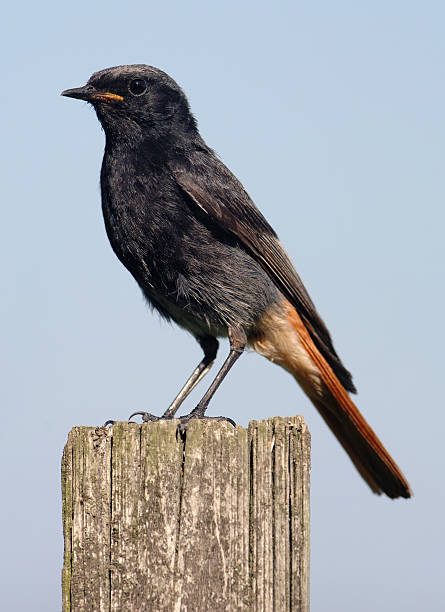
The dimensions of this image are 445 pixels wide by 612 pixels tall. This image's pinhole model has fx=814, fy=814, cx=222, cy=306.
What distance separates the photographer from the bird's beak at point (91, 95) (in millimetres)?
5469

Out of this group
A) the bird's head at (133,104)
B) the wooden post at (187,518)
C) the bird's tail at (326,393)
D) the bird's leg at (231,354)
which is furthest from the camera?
the bird's head at (133,104)

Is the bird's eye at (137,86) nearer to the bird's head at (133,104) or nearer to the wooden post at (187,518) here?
the bird's head at (133,104)

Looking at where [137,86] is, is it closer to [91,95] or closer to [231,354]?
[91,95]

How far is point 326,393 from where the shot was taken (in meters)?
5.64

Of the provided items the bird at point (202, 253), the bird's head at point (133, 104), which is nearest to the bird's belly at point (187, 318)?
the bird at point (202, 253)

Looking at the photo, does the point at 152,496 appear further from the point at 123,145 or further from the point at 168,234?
the point at 123,145

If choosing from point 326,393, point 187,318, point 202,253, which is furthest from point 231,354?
point 326,393

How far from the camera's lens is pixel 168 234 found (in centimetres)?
501

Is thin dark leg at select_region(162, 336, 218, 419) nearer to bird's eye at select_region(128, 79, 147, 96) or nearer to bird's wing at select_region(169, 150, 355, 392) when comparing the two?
bird's wing at select_region(169, 150, 355, 392)

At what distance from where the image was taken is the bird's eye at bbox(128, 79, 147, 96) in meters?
5.54

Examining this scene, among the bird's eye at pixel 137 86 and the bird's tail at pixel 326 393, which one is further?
the bird's eye at pixel 137 86

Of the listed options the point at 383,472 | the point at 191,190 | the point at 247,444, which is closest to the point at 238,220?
the point at 191,190

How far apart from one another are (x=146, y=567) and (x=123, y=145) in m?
3.20

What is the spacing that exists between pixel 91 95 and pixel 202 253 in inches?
54.1
